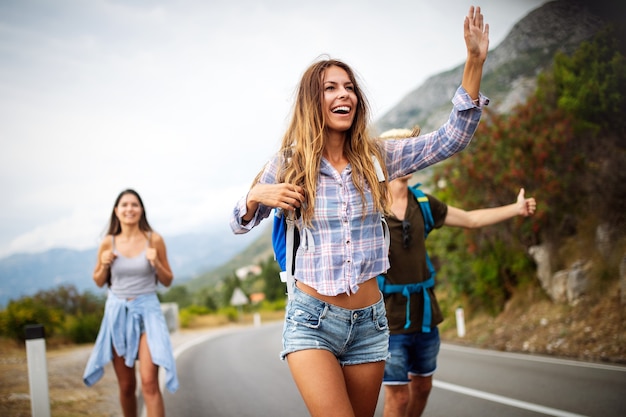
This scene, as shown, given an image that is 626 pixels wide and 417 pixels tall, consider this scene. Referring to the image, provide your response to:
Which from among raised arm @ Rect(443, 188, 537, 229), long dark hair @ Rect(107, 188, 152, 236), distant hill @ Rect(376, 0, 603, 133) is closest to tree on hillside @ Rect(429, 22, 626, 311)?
distant hill @ Rect(376, 0, 603, 133)

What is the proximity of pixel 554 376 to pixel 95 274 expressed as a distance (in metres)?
5.68

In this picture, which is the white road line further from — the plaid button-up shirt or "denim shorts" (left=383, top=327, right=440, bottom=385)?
the plaid button-up shirt

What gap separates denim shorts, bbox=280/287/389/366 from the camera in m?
2.57

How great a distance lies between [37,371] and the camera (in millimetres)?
5262

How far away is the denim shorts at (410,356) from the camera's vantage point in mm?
4090

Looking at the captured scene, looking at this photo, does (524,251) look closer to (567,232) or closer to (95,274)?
(567,232)

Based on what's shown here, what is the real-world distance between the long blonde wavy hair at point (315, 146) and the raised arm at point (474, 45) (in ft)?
1.67

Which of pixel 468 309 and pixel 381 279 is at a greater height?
pixel 381 279

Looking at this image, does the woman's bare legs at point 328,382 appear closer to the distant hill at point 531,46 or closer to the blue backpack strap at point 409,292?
the blue backpack strap at point 409,292

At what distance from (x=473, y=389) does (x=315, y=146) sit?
552 cm

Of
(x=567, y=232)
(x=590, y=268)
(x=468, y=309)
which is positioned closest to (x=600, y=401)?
(x=590, y=268)

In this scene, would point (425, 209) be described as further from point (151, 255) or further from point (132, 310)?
point (132, 310)

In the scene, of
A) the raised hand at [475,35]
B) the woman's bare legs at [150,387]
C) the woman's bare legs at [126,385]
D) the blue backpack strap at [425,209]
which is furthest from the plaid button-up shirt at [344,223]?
the woman's bare legs at [126,385]

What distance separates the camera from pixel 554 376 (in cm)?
767
